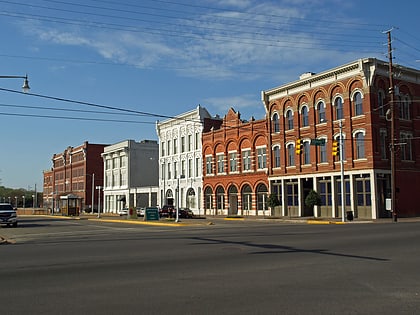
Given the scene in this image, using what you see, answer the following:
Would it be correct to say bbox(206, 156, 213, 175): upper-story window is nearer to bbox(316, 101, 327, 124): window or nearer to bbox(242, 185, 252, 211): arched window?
bbox(242, 185, 252, 211): arched window

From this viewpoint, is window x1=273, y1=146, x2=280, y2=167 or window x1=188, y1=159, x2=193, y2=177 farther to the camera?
window x1=188, y1=159, x2=193, y2=177

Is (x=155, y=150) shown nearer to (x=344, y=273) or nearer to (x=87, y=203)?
(x=87, y=203)

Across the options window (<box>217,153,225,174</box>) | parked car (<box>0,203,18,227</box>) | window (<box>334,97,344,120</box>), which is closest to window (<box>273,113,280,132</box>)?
window (<box>334,97,344,120</box>)

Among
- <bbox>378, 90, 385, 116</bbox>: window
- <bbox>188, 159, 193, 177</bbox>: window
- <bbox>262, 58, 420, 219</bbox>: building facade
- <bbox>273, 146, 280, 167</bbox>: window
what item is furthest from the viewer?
<bbox>188, 159, 193, 177</bbox>: window

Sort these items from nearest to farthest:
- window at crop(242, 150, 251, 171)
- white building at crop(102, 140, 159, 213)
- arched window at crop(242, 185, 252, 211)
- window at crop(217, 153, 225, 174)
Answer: arched window at crop(242, 185, 252, 211)
window at crop(242, 150, 251, 171)
window at crop(217, 153, 225, 174)
white building at crop(102, 140, 159, 213)

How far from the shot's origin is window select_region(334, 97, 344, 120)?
45781 mm

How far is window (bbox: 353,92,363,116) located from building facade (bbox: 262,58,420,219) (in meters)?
0.09

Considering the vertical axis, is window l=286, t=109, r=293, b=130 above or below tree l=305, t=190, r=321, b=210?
→ above

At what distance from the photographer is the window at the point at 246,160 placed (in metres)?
57.1

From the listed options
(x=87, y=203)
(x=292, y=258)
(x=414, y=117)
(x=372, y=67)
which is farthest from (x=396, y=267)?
(x=87, y=203)

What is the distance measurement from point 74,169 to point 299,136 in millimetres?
71187

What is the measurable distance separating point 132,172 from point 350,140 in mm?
48002

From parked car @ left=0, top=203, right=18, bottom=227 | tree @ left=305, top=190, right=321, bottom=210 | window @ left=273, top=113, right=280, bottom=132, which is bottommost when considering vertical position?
parked car @ left=0, top=203, right=18, bottom=227

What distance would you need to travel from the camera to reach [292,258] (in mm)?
14156
